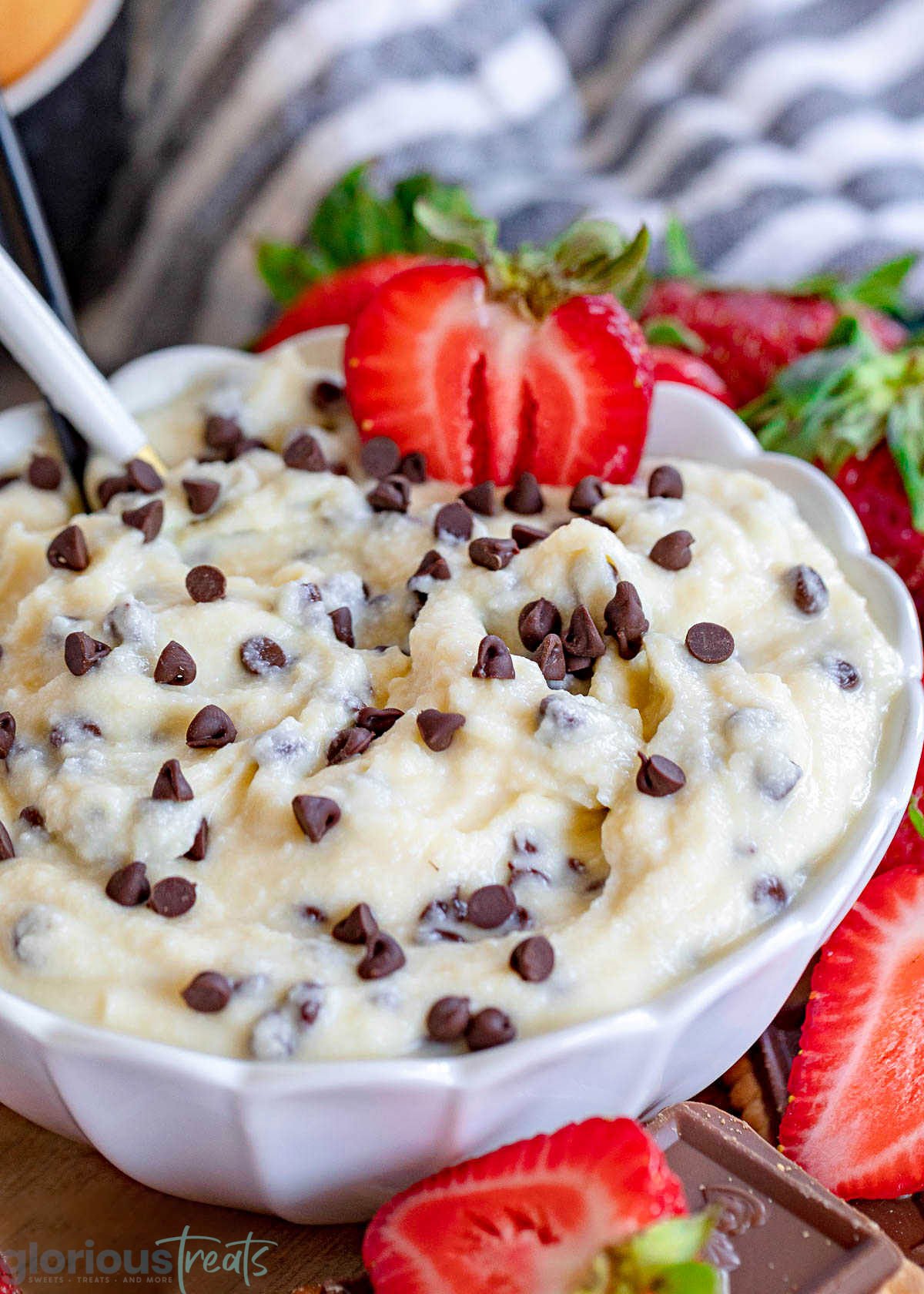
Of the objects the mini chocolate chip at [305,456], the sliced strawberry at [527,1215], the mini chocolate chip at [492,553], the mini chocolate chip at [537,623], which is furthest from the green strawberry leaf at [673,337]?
the sliced strawberry at [527,1215]

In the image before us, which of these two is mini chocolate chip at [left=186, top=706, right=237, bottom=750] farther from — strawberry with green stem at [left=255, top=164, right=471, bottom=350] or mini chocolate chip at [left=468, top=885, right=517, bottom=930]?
strawberry with green stem at [left=255, top=164, right=471, bottom=350]

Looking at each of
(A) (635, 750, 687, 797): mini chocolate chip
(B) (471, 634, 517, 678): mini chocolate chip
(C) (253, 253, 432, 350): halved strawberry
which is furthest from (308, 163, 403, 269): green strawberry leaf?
(A) (635, 750, 687, 797): mini chocolate chip

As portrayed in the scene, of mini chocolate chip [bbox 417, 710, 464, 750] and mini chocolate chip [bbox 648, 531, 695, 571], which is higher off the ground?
mini chocolate chip [bbox 417, 710, 464, 750]

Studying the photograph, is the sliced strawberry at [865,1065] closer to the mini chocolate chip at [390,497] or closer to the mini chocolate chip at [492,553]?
the mini chocolate chip at [492,553]

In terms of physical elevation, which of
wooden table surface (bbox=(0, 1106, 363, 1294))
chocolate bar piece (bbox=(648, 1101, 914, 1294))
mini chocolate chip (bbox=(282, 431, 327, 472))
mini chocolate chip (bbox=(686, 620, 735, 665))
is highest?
mini chocolate chip (bbox=(282, 431, 327, 472))

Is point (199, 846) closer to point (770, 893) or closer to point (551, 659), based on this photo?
point (551, 659)

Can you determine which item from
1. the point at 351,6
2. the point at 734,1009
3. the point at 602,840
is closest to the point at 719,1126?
the point at 734,1009

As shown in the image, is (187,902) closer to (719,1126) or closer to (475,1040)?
(475,1040)
